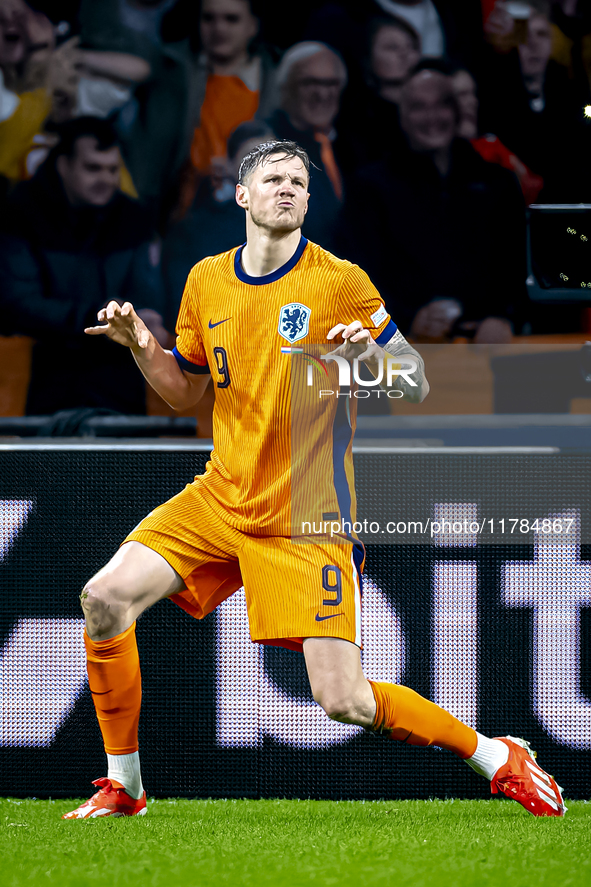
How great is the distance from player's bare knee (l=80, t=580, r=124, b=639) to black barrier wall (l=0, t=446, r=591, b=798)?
0.43 m

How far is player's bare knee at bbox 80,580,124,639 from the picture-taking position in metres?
2.38

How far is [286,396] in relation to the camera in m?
2.49

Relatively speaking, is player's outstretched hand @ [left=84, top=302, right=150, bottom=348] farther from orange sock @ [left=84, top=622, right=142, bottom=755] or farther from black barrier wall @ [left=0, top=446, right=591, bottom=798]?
orange sock @ [left=84, top=622, right=142, bottom=755]

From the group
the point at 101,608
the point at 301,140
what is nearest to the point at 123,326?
the point at 101,608

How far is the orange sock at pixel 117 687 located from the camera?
2.48m

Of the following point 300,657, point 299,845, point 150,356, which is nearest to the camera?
point 299,845

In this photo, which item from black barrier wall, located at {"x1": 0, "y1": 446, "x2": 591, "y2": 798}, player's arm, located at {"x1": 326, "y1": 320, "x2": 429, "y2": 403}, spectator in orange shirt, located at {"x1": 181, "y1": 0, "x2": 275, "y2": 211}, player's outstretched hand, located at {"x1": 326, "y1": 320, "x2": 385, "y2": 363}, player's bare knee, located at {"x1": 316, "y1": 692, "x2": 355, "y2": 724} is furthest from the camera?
spectator in orange shirt, located at {"x1": 181, "y1": 0, "x2": 275, "y2": 211}

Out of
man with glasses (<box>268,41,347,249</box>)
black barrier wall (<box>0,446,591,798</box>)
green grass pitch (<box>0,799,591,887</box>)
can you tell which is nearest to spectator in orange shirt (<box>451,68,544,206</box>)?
man with glasses (<box>268,41,347,249</box>)

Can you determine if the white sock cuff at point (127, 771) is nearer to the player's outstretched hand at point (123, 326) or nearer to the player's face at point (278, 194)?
the player's outstretched hand at point (123, 326)

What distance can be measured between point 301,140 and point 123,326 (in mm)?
2297

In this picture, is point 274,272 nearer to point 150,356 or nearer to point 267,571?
point 150,356

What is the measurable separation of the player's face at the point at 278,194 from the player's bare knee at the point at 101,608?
1.02 m

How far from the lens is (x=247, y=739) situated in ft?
9.18

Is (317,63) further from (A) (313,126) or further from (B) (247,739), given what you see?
(B) (247,739)
